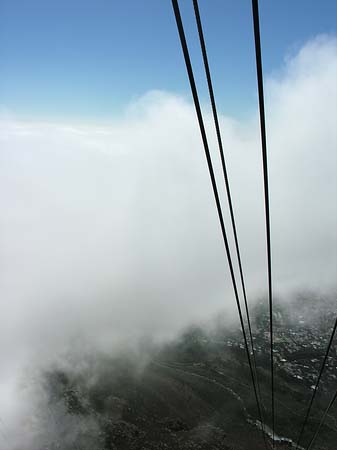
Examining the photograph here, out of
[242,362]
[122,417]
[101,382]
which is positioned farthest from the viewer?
[242,362]

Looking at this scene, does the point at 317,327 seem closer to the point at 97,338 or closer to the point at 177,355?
the point at 177,355

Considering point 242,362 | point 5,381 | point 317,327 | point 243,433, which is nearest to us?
point 243,433

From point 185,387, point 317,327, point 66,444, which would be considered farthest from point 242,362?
point 66,444

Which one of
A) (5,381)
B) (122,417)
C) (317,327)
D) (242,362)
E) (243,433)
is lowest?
(5,381)

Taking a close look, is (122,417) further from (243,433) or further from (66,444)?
(243,433)

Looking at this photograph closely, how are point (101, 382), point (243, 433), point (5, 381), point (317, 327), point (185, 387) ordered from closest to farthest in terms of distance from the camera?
point (243, 433) < point (185, 387) < point (101, 382) < point (5, 381) < point (317, 327)

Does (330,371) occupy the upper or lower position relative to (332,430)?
upper

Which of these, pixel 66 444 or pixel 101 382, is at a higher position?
pixel 101 382

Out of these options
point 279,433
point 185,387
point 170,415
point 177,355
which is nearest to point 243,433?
point 279,433

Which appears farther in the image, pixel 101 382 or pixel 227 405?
pixel 101 382
